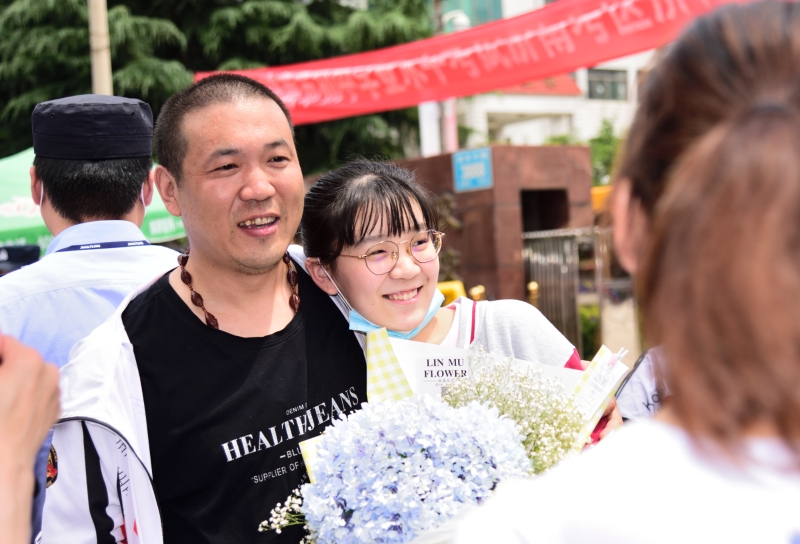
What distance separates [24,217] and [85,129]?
14.7 ft

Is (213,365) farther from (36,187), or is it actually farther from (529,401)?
(36,187)

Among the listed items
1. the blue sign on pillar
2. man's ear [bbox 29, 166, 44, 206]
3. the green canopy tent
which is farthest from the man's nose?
the blue sign on pillar

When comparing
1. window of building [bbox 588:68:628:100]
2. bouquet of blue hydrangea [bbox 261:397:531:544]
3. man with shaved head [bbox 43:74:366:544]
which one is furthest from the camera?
window of building [bbox 588:68:628:100]

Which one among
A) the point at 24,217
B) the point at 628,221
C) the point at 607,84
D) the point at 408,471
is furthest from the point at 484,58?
the point at 607,84

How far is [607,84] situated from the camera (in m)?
31.5

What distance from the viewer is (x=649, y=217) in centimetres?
79

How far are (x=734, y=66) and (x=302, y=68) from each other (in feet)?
31.4

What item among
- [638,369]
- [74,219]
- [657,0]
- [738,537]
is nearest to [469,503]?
[738,537]

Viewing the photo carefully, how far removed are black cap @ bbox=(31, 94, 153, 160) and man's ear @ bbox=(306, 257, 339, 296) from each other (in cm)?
99

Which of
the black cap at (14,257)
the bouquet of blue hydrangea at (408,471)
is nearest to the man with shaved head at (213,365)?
the bouquet of blue hydrangea at (408,471)

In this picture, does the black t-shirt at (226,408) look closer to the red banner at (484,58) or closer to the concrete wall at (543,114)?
the red banner at (484,58)

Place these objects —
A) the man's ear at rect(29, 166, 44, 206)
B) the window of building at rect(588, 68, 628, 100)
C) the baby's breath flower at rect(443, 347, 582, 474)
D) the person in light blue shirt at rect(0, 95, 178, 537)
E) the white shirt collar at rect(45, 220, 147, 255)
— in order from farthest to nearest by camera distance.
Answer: the window of building at rect(588, 68, 628, 100) < the man's ear at rect(29, 166, 44, 206) < the white shirt collar at rect(45, 220, 147, 255) < the person in light blue shirt at rect(0, 95, 178, 537) < the baby's breath flower at rect(443, 347, 582, 474)

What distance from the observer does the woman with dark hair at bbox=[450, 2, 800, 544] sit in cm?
65

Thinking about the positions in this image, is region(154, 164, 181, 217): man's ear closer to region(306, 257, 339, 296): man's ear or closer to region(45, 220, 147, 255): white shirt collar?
region(306, 257, 339, 296): man's ear
